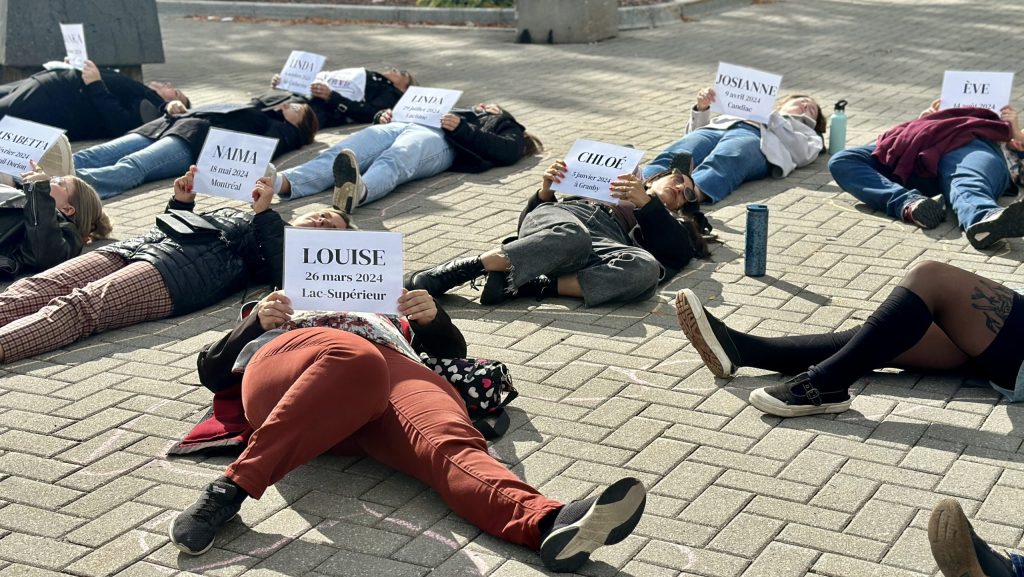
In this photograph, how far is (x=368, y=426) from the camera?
14.2 ft

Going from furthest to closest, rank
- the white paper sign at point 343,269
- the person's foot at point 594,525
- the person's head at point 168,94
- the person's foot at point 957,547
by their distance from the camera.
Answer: the person's head at point 168,94, the white paper sign at point 343,269, the person's foot at point 594,525, the person's foot at point 957,547

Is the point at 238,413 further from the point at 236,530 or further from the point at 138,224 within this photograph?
the point at 138,224

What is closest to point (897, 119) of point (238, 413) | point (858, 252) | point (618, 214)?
point (858, 252)

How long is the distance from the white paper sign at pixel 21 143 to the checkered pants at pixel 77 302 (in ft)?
4.68

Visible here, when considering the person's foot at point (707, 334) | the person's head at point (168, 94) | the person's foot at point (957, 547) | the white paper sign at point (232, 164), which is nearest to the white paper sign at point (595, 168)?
the person's foot at point (707, 334)

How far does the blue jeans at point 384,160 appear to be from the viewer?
849 centimetres

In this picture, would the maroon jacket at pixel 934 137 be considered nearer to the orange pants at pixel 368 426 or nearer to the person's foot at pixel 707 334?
the person's foot at pixel 707 334

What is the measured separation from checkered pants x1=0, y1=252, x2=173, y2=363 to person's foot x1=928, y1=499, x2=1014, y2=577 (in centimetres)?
389

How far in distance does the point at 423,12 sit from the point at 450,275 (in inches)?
442

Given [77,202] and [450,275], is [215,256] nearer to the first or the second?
[450,275]

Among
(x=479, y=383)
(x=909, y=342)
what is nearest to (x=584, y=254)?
(x=479, y=383)

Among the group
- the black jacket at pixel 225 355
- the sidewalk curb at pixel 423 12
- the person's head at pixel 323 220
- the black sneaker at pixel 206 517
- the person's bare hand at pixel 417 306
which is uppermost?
the person's head at pixel 323 220

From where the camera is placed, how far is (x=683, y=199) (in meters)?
6.91

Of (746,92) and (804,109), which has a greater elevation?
(746,92)
